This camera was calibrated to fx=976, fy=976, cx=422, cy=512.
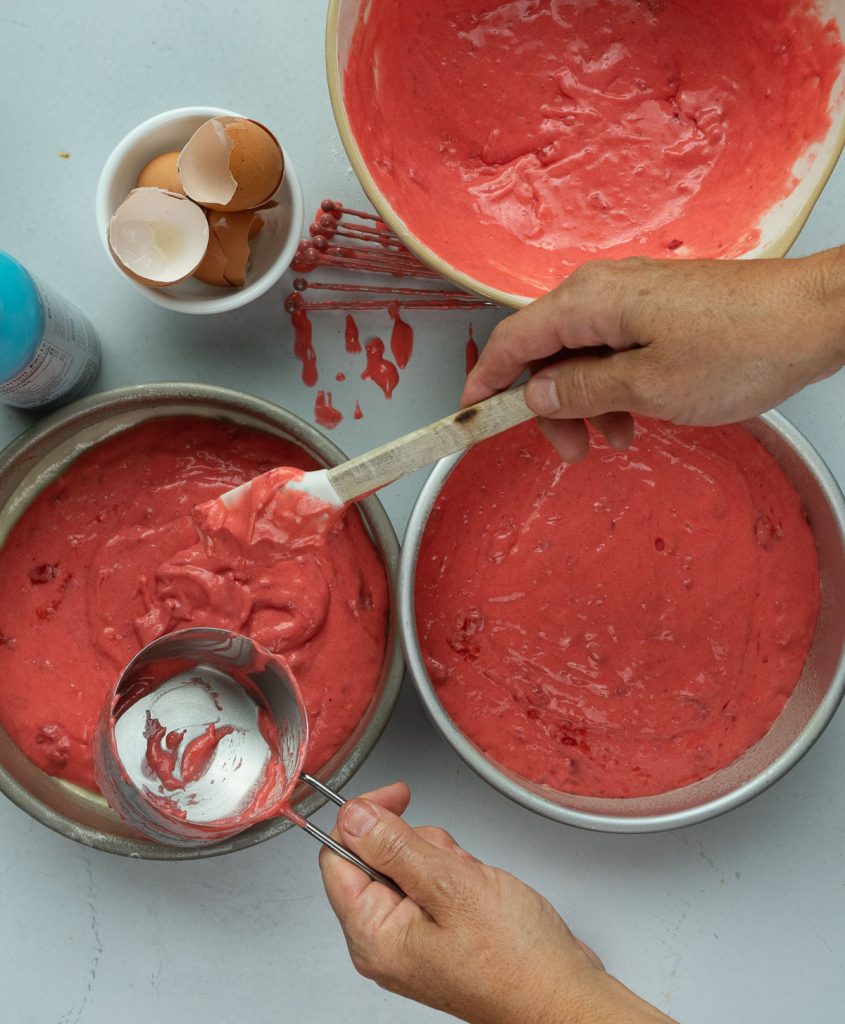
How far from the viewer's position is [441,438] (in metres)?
1.16

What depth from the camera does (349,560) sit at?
1381 mm

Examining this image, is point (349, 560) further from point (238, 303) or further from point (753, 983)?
point (753, 983)

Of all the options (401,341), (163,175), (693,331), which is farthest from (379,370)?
(693,331)

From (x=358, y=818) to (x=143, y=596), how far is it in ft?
1.59

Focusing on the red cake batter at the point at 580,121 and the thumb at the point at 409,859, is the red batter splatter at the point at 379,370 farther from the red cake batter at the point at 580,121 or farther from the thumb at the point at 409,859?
the thumb at the point at 409,859

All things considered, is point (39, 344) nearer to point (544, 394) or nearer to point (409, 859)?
point (544, 394)

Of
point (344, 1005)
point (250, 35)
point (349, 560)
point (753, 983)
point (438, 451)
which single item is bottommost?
point (753, 983)

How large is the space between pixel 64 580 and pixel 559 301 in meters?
0.80

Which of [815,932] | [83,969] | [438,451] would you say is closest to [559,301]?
[438,451]

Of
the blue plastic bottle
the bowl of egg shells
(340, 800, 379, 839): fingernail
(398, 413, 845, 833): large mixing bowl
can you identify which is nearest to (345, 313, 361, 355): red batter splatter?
A: the bowl of egg shells

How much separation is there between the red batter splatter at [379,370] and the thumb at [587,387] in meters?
0.39

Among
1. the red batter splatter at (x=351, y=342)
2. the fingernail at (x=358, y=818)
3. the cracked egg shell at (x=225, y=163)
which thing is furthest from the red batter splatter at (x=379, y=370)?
the fingernail at (x=358, y=818)

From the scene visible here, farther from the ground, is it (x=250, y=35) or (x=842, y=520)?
(x=250, y=35)

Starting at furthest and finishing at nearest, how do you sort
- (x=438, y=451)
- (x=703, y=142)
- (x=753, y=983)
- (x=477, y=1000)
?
(x=753, y=983)
(x=703, y=142)
(x=438, y=451)
(x=477, y=1000)
